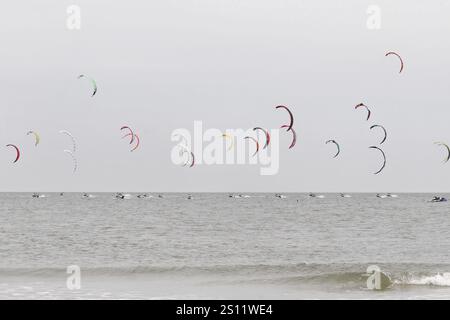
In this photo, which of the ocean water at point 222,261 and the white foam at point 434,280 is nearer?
the ocean water at point 222,261

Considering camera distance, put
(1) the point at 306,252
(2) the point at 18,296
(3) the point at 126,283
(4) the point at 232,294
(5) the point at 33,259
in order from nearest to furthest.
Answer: (2) the point at 18,296
(4) the point at 232,294
(3) the point at 126,283
(5) the point at 33,259
(1) the point at 306,252

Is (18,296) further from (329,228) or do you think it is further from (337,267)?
(329,228)

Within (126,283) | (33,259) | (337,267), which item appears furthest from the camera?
(33,259)

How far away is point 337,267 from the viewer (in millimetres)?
29859

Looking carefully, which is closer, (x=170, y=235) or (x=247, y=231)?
(x=170, y=235)

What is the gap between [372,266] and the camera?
1184 inches

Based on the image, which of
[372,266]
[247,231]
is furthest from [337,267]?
[247,231]

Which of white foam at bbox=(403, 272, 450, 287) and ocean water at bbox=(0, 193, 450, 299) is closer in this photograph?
ocean water at bbox=(0, 193, 450, 299)

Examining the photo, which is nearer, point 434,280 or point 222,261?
point 434,280

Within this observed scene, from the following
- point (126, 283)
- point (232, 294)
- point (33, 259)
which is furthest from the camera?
point (33, 259)
